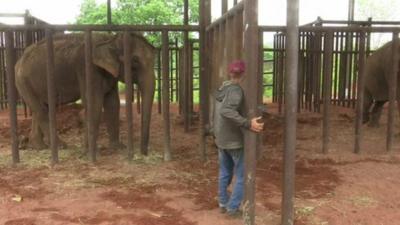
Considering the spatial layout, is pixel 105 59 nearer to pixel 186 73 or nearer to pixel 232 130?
pixel 232 130

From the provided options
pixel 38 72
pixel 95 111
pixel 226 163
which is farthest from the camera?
pixel 38 72

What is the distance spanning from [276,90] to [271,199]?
10587 millimetres

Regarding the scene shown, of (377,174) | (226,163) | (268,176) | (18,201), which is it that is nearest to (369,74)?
(377,174)

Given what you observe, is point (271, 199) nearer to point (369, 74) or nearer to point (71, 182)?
point (71, 182)

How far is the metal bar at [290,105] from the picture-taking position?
4.35 m

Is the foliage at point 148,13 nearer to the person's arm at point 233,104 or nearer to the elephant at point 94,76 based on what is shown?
the elephant at point 94,76

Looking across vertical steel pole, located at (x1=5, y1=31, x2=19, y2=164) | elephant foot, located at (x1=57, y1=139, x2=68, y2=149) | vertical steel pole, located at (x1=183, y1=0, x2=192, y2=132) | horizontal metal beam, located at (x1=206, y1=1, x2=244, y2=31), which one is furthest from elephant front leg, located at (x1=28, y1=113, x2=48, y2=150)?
horizontal metal beam, located at (x1=206, y1=1, x2=244, y2=31)

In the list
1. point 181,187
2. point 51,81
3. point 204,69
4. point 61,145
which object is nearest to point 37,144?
point 61,145

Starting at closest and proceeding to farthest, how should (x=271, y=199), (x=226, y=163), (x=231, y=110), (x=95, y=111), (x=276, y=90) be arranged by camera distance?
(x=231, y=110)
(x=226, y=163)
(x=271, y=199)
(x=95, y=111)
(x=276, y=90)

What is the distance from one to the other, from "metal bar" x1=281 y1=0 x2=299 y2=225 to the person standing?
311 mm

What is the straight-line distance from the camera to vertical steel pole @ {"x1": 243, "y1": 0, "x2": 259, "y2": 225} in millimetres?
4230

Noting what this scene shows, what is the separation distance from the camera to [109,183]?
20.8ft

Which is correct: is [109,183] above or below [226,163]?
below

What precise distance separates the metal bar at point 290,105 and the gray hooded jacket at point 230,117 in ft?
1.33
